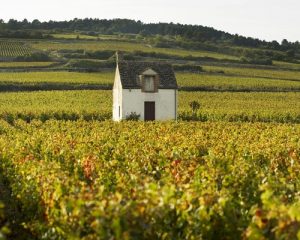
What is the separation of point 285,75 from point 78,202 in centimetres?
9002

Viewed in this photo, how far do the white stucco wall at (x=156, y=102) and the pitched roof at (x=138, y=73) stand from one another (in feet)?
1.57

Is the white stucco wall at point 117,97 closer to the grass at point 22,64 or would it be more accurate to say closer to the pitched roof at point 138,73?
the pitched roof at point 138,73

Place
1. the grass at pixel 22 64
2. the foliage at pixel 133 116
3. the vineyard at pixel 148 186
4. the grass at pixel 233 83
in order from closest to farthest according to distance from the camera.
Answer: the vineyard at pixel 148 186
the foliage at pixel 133 116
the grass at pixel 233 83
the grass at pixel 22 64

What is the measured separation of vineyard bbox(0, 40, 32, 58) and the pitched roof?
55099 millimetres

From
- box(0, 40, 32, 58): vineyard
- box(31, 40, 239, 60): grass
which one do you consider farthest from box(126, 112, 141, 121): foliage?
box(31, 40, 239, 60): grass

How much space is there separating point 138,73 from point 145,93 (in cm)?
183

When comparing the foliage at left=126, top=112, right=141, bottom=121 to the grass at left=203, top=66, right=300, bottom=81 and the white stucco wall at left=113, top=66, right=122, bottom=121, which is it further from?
the grass at left=203, top=66, right=300, bottom=81

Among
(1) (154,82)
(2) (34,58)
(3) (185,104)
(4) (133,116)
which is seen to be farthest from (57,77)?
(4) (133,116)

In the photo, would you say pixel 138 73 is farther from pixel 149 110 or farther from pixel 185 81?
pixel 185 81

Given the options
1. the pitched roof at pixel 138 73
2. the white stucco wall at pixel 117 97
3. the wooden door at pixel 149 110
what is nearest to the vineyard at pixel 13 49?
the white stucco wall at pixel 117 97

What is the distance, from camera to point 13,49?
108250 mm

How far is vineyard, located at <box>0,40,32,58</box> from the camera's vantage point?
101350 millimetres

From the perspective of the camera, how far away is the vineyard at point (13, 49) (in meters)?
101

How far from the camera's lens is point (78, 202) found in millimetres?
7195
